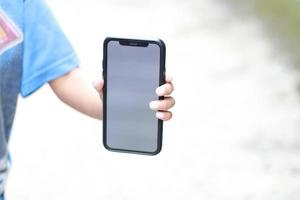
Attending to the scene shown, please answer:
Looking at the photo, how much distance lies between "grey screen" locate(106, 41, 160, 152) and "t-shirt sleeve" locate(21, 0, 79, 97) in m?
0.06

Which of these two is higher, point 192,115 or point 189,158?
point 192,115

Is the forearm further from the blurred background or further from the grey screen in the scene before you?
the blurred background

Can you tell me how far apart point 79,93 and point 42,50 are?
54 mm

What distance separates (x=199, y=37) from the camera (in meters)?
2.22

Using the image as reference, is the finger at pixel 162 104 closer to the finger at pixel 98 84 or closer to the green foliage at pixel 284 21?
the finger at pixel 98 84

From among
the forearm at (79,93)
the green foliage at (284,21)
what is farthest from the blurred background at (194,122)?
the forearm at (79,93)

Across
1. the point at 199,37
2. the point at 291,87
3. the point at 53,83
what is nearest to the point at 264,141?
the point at 291,87

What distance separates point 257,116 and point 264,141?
0.13m

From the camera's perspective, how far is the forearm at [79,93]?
25.0 inches

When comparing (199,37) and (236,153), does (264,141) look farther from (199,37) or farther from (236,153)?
(199,37)

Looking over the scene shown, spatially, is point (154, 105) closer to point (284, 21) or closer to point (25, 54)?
point (25, 54)

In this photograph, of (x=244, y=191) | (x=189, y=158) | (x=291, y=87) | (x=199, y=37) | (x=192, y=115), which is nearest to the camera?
(x=244, y=191)

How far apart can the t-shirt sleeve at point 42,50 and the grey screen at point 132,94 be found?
56mm

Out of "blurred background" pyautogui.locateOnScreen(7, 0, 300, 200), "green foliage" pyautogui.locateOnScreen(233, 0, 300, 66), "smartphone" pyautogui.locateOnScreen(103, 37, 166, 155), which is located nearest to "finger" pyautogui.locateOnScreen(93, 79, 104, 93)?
"smartphone" pyautogui.locateOnScreen(103, 37, 166, 155)
